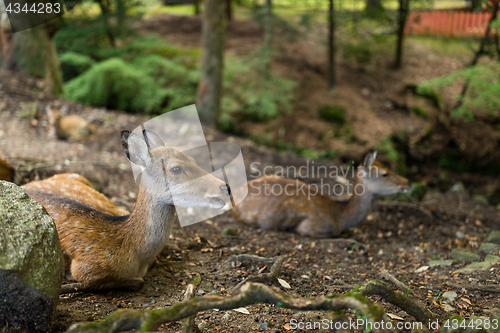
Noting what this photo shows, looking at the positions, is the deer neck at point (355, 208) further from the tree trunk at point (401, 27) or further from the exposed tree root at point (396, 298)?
the tree trunk at point (401, 27)

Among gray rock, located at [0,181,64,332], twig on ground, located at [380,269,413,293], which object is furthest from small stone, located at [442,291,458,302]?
gray rock, located at [0,181,64,332]

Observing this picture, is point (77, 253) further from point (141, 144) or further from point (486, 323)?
point (486, 323)

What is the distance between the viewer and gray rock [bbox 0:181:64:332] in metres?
2.52

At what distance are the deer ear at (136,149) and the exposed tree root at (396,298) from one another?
2.07 metres

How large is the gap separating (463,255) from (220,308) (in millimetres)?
3566

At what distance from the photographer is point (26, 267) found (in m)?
2.56

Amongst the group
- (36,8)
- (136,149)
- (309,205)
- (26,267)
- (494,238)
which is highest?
(36,8)

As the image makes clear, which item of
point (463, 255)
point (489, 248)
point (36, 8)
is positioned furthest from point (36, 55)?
point (489, 248)

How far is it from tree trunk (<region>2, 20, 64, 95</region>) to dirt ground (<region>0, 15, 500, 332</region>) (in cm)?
33

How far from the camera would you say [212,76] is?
9.57 meters

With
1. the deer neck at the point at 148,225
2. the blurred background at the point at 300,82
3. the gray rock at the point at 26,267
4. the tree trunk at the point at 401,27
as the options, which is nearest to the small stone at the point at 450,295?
the deer neck at the point at 148,225

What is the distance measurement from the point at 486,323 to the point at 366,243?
8.55 ft

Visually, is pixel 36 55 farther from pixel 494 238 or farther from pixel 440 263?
pixel 494 238

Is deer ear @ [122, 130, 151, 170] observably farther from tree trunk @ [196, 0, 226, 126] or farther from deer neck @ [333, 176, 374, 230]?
tree trunk @ [196, 0, 226, 126]
